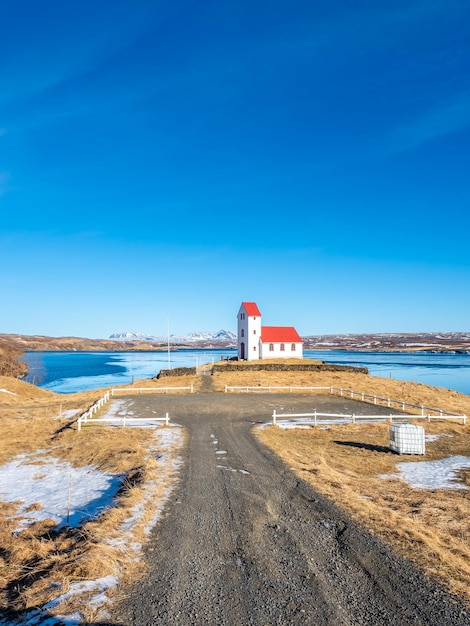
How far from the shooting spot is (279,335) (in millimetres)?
68500

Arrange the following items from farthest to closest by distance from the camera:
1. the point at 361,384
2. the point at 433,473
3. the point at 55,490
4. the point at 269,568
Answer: the point at 361,384, the point at 433,473, the point at 55,490, the point at 269,568

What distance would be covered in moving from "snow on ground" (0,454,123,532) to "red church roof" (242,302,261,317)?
50041 mm

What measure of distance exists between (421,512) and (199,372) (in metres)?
46.6

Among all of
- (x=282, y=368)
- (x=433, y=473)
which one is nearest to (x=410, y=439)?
(x=433, y=473)

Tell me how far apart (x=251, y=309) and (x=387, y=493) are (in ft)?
181

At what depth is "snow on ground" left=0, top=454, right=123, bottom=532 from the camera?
11938 millimetres

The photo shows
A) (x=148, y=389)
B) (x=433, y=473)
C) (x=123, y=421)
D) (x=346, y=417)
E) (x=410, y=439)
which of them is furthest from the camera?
(x=148, y=389)

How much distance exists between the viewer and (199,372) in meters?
57.0

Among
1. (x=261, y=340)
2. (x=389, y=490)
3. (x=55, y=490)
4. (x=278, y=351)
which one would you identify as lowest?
(x=55, y=490)

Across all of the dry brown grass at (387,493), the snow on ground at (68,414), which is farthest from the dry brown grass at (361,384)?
the dry brown grass at (387,493)

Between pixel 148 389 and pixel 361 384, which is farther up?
pixel 148 389

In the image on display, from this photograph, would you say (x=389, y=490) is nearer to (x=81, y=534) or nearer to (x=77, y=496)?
(x=81, y=534)

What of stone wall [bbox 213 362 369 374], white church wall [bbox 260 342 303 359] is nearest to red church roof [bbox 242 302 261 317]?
white church wall [bbox 260 342 303 359]

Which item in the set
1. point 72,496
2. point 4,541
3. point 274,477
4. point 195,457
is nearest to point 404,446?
point 274,477
